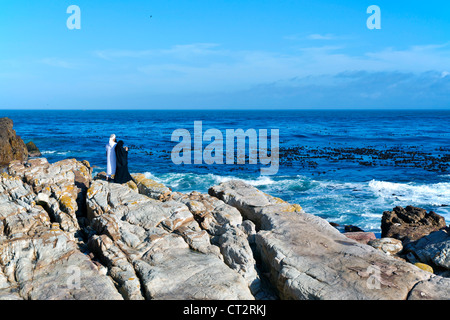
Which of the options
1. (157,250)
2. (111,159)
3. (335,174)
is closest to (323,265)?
(157,250)

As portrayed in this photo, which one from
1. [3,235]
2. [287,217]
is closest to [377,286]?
[287,217]

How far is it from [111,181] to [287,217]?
23.7ft

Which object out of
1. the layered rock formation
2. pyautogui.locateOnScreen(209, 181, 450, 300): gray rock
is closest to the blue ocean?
pyautogui.locateOnScreen(209, 181, 450, 300): gray rock

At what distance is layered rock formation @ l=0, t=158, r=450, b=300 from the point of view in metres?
6.88

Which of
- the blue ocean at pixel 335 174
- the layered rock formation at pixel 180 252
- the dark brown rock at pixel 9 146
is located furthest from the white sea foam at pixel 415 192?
the dark brown rock at pixel 9 146

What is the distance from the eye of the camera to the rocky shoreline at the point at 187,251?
271 inches

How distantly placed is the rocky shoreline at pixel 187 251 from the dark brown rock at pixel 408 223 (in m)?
0.35

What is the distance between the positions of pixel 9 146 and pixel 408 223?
3014cm

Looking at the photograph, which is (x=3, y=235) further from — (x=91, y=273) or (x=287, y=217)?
(x=287, y=217)

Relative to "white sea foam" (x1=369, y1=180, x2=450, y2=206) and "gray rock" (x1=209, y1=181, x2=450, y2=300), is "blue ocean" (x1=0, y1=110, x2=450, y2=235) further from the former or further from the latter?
"gray rock" (x1=209, y1=181, x2=450, y2=300)

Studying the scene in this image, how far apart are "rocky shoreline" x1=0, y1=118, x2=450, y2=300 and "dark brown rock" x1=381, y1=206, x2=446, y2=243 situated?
35cm

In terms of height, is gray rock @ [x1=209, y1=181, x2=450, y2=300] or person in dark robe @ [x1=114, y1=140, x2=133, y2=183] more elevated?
person in dark robe @ [x1=114, y1=140, x2=133, y2=183]

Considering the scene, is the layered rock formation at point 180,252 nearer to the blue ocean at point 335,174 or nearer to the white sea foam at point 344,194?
the white sea foam at point 344,194

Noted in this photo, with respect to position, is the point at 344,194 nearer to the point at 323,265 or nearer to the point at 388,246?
the point at 388,246
